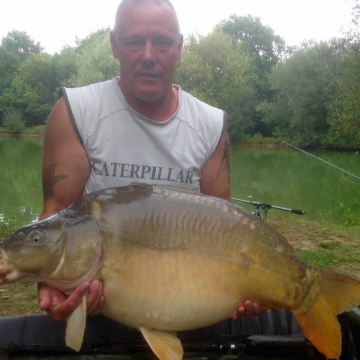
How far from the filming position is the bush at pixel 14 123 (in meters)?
27.3

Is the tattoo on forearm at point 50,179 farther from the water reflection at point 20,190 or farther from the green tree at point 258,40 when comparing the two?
the green tree at point 258,40

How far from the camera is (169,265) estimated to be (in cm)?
127

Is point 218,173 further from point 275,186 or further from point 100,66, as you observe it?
point 100,66

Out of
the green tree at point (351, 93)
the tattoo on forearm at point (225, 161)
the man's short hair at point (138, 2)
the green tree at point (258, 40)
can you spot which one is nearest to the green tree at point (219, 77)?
the green tree at point (351, 93)

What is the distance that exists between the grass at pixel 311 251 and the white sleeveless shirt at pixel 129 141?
4.56ft

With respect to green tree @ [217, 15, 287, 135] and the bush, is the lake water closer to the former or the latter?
the bush

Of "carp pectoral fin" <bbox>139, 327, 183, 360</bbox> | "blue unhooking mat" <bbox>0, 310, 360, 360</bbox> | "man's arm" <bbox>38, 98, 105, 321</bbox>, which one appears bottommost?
"blue unhooking mat" <bbox>0, 310, 360, 360</bbox>

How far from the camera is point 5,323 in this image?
66.7 inches

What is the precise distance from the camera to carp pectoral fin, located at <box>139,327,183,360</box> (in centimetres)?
128

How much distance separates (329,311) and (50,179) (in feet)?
3.03

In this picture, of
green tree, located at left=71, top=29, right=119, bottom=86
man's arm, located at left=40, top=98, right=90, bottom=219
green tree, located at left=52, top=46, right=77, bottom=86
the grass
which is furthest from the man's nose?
green tree, located at left=52, top=46, right=77, bottom=86

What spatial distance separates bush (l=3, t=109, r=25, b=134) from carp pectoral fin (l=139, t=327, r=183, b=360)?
27443 mm

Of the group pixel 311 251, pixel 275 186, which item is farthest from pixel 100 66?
pixel 311 251

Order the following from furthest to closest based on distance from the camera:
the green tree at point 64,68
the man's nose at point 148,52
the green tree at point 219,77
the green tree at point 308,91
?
the green tree at point 64,68 → the green tree at point 219,77 → the green tree at point 308,91 → the man's nose at point 148,52
